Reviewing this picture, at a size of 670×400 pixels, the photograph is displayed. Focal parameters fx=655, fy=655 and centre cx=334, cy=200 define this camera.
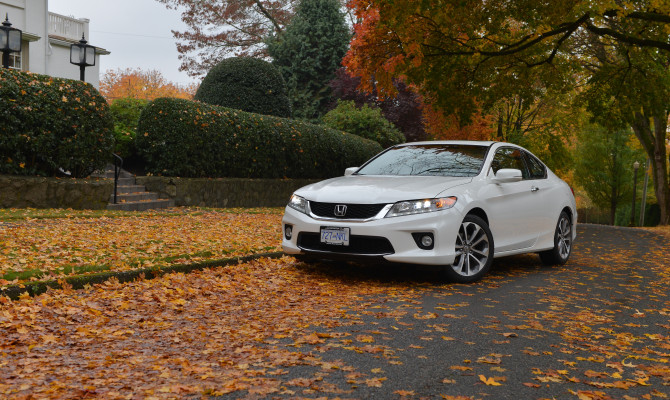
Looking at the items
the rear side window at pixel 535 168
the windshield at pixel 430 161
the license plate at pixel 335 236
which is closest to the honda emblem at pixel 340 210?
the license plate at pixel 335 236

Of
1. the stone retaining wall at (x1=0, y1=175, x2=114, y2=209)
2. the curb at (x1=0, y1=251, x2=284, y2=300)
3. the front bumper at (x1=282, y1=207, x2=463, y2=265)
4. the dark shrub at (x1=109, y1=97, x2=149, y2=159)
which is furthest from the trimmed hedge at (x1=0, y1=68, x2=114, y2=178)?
the front bumper at (x1=282, y1=207, x2=463, y2=265)

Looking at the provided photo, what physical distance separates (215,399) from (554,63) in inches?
666

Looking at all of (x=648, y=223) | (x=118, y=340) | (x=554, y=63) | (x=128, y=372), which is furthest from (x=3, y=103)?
(x=648, y=223)

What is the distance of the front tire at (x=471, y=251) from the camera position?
23.2ft

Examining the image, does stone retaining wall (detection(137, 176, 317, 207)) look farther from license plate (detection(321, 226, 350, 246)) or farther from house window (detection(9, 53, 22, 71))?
house window (detection(9, 53, 22, 71))

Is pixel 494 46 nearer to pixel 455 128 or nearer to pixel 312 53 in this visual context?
pixel 455 128

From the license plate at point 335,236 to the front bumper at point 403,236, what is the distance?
0.05 meters

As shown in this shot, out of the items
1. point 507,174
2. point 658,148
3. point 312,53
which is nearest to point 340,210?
point 507,174

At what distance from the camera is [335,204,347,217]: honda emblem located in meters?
6.81

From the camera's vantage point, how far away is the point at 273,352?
14.5 feet

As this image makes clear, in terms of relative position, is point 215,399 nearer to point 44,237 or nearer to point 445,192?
point 445,192

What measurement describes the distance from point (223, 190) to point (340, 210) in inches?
411

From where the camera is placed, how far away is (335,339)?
4.78m

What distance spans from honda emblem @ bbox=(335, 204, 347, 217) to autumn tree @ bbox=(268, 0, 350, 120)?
2398 cm
